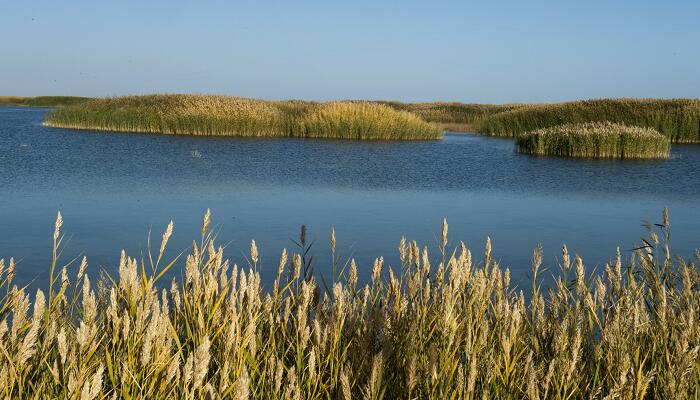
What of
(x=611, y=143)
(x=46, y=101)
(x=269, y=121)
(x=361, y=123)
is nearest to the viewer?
(x=611, y=143)

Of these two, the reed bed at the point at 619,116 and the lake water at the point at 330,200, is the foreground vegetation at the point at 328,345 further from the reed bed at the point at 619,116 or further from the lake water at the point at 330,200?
the reed bed at the point at 619,116

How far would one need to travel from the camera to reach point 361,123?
2888cm

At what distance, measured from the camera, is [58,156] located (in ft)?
63.0

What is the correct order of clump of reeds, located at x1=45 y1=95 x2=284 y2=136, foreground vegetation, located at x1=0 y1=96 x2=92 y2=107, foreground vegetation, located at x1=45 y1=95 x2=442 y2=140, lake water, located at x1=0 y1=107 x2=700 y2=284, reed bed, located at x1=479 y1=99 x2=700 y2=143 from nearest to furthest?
lake water, located at x1=0 y1=107 x2=700 y2=284 → foreground vegetation, located at x1=45 y1=95 x2=442 y2=140 → clump of reeds, located at x1=45 y1=95 x2=284 y2=136 → reed bed, located at x1=479 y1=99 x2=700 y2=143 → foreground vegetation, located at x1=0 y1=96 x2=92 y2=107

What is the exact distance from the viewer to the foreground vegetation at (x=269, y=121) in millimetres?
29250

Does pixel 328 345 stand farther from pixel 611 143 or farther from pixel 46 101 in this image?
pixel 46 101

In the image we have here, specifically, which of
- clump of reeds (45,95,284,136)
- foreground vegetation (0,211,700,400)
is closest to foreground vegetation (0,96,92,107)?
clump of reeds (45,95,284,136)

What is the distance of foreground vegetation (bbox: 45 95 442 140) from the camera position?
96.0 feet

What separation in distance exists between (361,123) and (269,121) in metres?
4.09

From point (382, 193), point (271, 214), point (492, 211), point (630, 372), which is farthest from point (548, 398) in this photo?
point (382, 193)

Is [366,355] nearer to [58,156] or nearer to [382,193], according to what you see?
[382,193]

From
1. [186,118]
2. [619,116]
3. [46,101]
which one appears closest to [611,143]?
[619,116]

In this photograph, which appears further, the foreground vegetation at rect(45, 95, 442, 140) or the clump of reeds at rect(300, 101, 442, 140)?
the foreground vegetation at rect(45, 95, 442, 140)

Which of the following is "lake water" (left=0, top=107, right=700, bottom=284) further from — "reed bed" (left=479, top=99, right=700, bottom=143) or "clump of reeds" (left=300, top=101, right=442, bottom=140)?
"reed bed" (left=479, top=99, right=700, bottom=143)
